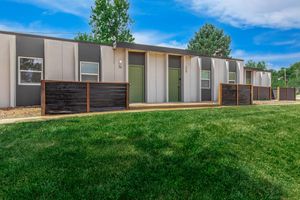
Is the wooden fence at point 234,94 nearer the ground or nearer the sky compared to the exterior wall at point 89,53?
nearer the ground

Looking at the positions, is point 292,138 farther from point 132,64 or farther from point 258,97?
point 258,97

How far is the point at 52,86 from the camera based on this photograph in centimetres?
898

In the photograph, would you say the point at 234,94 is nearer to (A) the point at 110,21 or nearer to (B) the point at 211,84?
(B) the point at 211,84

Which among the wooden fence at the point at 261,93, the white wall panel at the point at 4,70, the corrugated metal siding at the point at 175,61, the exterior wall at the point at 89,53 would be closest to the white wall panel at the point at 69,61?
the exterior wall at the point at 89,53

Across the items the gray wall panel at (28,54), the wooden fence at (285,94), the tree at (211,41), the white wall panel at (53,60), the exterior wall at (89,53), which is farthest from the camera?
the tree at (211,41)

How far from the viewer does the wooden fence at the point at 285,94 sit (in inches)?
966

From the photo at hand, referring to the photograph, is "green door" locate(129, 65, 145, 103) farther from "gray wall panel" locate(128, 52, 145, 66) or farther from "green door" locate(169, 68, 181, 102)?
"green door" locate(169, 68, 181, 102)

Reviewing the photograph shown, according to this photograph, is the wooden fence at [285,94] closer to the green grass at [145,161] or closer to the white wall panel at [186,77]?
the white wall panel at [186,77]

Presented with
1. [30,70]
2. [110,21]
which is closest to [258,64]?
[110,21]

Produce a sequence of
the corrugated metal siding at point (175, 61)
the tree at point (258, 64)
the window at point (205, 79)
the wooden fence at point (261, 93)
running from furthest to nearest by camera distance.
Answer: the tree at point (258, 64), the wooden fence at point (261, 93), the window at point (205, 79), the corrugated metal siding at point (175, 61)

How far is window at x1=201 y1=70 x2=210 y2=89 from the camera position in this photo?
18.7m

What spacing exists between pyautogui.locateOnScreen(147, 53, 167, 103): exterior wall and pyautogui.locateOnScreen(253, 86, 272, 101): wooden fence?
1076cm

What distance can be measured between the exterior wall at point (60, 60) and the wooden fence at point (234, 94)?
316 inches

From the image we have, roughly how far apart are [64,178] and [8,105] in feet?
32.1
